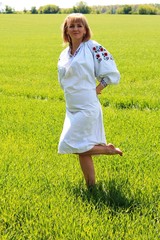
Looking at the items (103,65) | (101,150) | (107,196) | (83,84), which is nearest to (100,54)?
(103,65)

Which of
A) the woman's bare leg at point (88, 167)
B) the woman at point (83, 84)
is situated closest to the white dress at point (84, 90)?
the woman at point (83, 84)

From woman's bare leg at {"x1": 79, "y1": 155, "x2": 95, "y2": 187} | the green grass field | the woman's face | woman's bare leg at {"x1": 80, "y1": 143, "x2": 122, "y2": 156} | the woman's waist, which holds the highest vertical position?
the woman's face

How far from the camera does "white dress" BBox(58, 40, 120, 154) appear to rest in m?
3.77

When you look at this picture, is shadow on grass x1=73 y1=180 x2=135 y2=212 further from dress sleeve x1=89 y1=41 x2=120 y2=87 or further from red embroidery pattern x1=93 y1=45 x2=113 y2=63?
red embroidery pattern x1=93 y1=45 x2=113 y2=63

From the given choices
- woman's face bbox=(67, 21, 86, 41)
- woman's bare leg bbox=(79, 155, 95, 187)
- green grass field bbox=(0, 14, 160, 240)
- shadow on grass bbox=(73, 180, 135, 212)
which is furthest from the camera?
woman's bare leg bbox=(79, 155, 95, 187)

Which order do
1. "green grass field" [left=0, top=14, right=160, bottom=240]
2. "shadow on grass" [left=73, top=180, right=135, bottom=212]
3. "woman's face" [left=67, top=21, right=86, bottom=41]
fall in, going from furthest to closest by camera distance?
"woman's face" [left=67, top=21, right=86, bottom=41] < "shadow on grass" [left=73, top=180, right=135, bottom=212] < "green grass field" [left=0, top=14, right=160, bottom=240]

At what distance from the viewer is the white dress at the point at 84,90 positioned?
12.4 ft

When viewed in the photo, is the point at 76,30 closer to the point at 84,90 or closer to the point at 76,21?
the point at 76,21

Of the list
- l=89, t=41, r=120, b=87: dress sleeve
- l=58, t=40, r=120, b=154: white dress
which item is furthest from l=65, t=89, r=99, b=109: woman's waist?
l=89, t=41, r=120, b=87: dress sleeve

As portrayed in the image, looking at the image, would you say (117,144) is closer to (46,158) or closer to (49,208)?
(46,158)

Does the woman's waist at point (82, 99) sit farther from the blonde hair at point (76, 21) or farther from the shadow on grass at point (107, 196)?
the shadow on grass at point (107, 196)

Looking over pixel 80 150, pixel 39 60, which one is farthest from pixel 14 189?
pixel 39 60

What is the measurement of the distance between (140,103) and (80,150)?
4.42 metres

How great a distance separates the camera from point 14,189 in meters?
4.02
